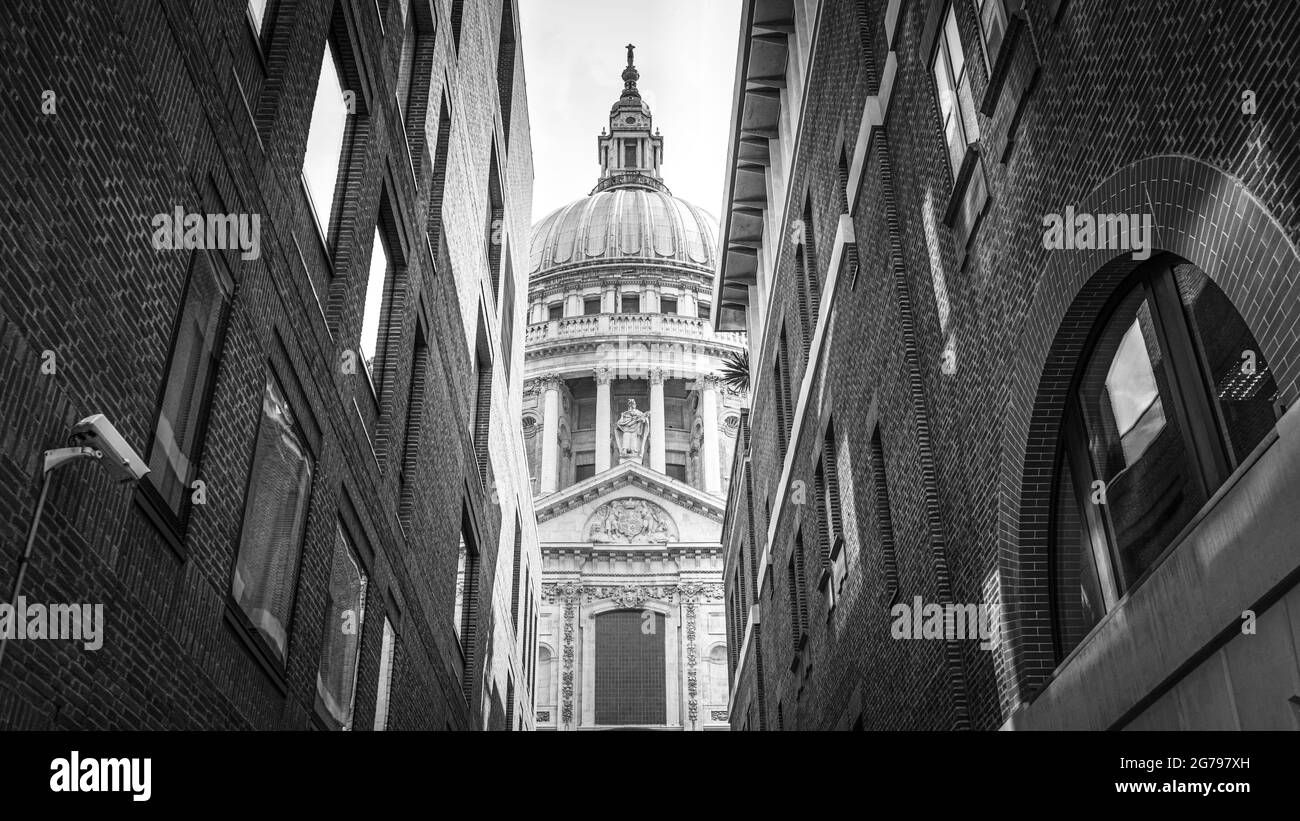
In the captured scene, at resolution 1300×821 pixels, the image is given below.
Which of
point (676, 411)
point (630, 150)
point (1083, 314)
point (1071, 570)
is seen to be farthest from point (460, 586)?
point (630, 150)

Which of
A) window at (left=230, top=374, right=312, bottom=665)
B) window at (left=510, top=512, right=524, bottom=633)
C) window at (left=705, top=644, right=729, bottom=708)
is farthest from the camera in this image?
window at (left=705, top=644, right=729, bottom=708)

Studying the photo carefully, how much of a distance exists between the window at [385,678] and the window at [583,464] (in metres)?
72.9

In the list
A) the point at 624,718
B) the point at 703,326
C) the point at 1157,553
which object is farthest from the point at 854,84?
the point at 703,326

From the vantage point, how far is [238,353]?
12.3m

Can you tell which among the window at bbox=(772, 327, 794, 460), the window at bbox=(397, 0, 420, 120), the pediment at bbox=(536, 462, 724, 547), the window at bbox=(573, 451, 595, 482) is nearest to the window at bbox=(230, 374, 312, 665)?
the window at bbox=(397, 0, 420, 120)

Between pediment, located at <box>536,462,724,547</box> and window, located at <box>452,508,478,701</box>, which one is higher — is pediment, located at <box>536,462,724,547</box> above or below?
above

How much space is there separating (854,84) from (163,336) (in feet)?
40.9

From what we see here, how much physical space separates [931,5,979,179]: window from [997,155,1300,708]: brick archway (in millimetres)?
2986

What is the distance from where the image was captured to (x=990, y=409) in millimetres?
13281

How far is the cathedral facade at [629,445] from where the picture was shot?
64875 mm

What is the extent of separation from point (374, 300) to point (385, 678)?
560cm

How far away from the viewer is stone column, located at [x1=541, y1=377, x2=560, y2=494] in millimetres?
88125

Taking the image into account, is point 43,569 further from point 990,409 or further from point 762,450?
point 762,450

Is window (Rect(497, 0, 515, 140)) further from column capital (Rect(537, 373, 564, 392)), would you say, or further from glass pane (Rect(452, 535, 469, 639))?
column capital (Rect(537, 373, 564, 392))
